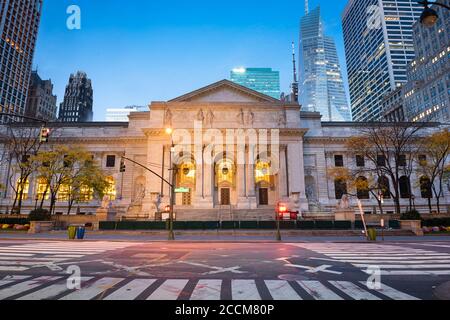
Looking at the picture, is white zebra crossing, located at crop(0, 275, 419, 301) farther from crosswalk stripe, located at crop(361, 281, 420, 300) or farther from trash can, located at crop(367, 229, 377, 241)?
trash can, located at crop(367, 229, 377, 241)

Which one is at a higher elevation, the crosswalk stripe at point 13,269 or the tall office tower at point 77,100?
the tall office tower at point 77,100


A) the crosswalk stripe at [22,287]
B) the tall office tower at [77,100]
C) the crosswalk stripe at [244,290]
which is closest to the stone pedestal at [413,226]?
the crosswalk stripe at [244,290]

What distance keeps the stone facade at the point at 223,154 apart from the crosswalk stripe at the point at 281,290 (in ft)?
113

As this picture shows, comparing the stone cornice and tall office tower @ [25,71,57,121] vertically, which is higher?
tall office tower @ [25,71,57,121]

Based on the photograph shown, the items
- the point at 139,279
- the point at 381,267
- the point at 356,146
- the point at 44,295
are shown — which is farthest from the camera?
the point at 356,146

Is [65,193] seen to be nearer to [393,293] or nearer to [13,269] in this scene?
[13,269]

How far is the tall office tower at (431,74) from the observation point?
271 ft

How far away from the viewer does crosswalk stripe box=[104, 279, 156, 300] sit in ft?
18.7

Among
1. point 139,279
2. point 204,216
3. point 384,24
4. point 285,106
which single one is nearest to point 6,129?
point 204,216

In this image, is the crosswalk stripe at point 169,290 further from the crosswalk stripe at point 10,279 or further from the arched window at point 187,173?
the arched window at point 187,173

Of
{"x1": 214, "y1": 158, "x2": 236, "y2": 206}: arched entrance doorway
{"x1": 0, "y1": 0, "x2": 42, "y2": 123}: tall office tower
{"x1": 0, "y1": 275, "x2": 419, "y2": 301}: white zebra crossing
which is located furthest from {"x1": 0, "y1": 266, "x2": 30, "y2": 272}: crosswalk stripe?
{"x1": 0, "y1": 0, "x2": 42, "y2": 123}: tall office tower

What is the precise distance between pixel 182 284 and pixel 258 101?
44319 mm
